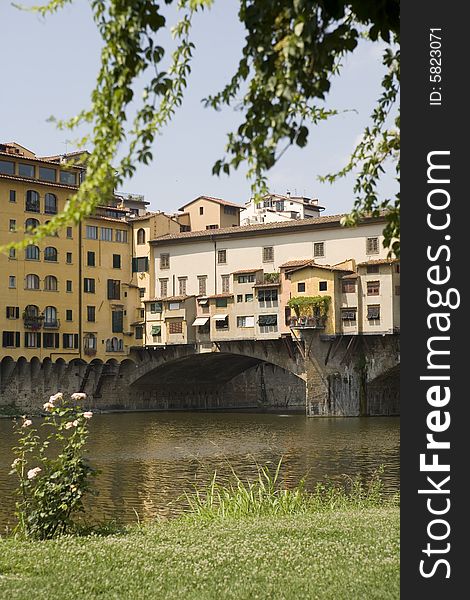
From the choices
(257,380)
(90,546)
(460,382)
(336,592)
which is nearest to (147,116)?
(460,382)

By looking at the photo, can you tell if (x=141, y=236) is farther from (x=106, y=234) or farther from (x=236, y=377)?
(x=236, y=377)

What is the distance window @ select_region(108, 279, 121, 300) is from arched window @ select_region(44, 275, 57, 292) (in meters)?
4.65

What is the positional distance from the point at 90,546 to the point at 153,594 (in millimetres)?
2937

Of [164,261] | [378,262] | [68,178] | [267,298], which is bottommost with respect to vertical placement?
[267,298]

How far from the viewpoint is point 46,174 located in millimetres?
61594

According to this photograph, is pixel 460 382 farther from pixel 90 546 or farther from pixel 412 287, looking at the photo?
pixel 90 546

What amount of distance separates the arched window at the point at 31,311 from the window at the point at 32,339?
109 centimetres

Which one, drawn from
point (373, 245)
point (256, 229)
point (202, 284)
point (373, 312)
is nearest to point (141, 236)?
point (202, 284)

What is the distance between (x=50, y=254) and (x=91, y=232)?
3886 mm

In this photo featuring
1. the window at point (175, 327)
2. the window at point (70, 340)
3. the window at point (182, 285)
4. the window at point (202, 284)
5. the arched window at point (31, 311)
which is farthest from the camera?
the window at point (182, 285)

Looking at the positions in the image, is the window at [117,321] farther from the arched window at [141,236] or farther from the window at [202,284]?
the window at [202,284]

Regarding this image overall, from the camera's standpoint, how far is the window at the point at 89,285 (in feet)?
208

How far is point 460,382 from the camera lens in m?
5.02

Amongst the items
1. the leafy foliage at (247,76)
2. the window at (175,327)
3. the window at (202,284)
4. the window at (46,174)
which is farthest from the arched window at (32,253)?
the leafy foliage at (247,76)
